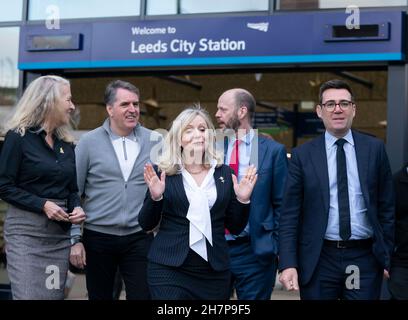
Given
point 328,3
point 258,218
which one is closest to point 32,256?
point 258,218

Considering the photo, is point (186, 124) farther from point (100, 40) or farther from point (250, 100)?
point (100, 40)

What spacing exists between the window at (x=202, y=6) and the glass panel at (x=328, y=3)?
20cm

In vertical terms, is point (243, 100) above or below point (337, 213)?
above

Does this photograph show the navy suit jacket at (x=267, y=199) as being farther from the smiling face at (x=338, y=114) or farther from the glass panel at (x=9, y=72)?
the glass panel at (x=9, y=72)

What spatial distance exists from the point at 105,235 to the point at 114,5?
3.93 m

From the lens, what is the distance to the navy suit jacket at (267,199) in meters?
5.89

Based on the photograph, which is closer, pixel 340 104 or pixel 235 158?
pixel 340 104

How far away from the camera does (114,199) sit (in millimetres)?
5684

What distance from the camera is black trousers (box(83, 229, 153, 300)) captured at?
5637mm

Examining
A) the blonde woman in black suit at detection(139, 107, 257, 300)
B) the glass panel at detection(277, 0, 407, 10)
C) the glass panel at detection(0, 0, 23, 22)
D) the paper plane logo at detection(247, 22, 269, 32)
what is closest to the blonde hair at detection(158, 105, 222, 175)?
the blonde woman in black suit at detection(139, 107, 257, 300)

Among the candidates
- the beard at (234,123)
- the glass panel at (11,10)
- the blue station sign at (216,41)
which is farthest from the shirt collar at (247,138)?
the glass panel at (11,10)

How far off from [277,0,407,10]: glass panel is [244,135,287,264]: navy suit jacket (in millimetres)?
2653

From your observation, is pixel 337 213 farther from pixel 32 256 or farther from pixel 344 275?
pixel 32 256

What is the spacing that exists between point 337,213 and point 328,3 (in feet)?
12.5
